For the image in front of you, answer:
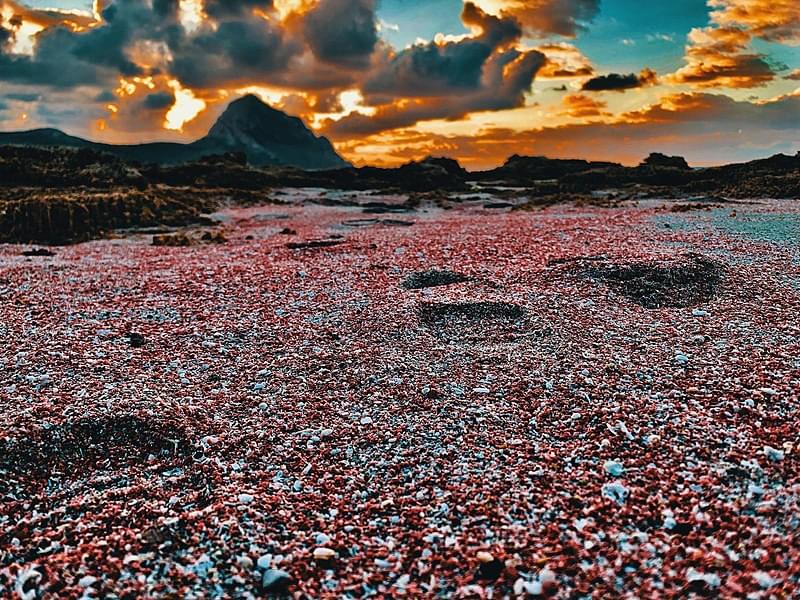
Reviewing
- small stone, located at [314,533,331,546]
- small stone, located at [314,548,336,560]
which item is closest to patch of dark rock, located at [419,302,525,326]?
small stone, located at [314,533,331,546]

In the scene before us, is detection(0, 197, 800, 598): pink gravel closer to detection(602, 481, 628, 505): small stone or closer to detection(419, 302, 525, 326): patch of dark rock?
detection(602, 481, 628, 505): small stone

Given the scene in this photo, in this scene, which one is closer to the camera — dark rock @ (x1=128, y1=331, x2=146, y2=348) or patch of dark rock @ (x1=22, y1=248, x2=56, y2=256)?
dark rock @ (x1=128, y1=331, x2=146, y2=348)

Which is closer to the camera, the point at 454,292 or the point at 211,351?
the point at 211,351

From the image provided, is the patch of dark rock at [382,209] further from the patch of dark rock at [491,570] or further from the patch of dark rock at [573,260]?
the patch of dark rock at [491,570]

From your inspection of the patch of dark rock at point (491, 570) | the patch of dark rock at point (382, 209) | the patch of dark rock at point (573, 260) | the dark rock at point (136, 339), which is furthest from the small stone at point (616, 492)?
the patch of dark rock at point (382, 209)

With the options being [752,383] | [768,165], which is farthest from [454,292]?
[768,165]

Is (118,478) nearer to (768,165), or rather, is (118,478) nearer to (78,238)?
(78,238)
